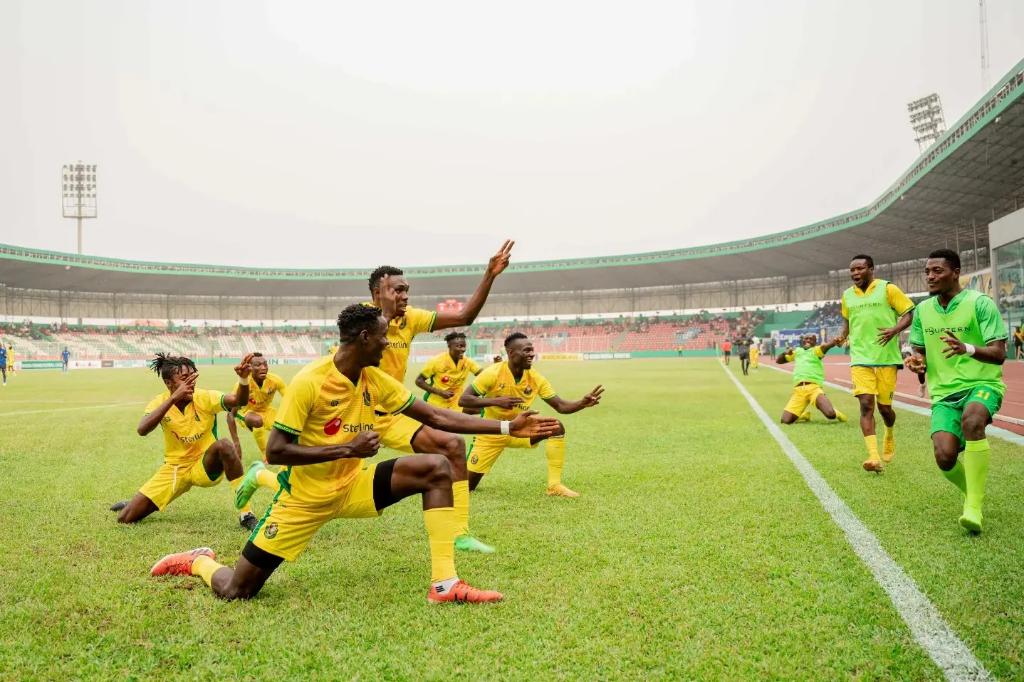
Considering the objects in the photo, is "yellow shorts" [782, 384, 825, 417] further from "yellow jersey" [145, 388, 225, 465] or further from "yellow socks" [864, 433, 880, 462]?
"yellow jersey" [145, 388, 225, 465]

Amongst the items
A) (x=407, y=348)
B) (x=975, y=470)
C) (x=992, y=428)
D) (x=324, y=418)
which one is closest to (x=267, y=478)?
(x=324, y=418)

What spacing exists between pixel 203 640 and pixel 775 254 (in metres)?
→ 63.8

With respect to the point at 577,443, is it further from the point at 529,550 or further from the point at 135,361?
the point at 135,361

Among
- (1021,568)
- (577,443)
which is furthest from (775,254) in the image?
(1021,568)

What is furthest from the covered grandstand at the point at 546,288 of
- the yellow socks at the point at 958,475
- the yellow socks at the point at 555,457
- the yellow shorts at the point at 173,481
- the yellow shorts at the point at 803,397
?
the yellow shorts at the point at 173,481

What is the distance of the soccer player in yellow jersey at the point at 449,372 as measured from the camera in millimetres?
8328

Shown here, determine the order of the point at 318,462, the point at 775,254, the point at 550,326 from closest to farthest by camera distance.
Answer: the point at 318,462 → the point at 775,254 → the point at 550,326

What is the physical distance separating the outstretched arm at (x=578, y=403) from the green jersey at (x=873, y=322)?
3454mm

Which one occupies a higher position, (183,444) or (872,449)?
(183,444)

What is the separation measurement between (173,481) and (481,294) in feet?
10.6

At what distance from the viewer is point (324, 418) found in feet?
12.7

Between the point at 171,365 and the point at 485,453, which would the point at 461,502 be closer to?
the point at 485,453

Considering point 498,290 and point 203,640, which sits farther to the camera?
point 498,290

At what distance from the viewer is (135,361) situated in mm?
60469
